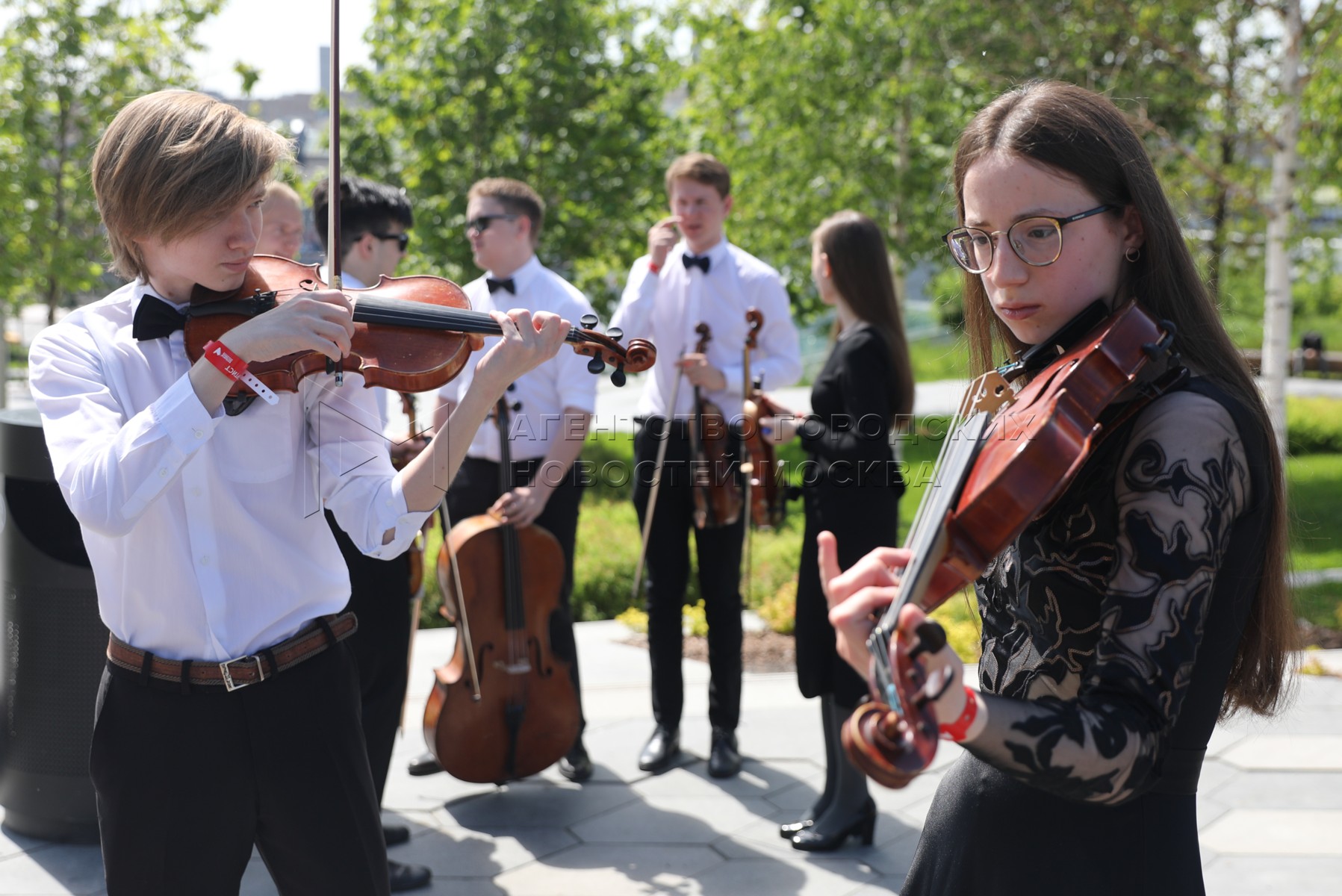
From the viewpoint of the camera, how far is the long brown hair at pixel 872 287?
3.79 m

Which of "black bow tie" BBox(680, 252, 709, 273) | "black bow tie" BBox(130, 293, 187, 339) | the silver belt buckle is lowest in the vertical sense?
the silver belt buckle

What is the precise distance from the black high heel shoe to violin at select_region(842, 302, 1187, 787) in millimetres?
2433

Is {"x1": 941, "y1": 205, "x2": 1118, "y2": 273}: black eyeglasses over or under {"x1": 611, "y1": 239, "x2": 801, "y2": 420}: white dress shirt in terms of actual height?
over

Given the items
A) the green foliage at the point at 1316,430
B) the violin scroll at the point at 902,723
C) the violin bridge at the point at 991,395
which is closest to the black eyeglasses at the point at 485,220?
the violin bridge at the point at 991,395

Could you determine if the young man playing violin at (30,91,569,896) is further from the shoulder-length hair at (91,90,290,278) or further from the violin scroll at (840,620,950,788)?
the violin scroll at (840,620,950,788)

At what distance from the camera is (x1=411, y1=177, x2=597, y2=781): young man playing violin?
4.23 m

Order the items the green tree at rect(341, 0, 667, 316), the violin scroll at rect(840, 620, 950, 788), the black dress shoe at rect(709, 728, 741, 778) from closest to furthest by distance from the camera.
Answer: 1. the violin scroll at rect(840, 620, 950, 788)
2. the black dress shoe at rect(709, 728, 741, 778)
3. the green tree at rect(341, 0, 667, 316)

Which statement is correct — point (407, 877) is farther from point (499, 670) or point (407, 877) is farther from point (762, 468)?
point (762, 468)

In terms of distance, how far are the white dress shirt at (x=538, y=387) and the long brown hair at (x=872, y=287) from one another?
985 mm

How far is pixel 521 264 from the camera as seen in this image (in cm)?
456

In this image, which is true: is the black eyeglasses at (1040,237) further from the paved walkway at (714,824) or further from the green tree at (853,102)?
the green tree at (853,102)

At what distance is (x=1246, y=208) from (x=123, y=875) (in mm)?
7648

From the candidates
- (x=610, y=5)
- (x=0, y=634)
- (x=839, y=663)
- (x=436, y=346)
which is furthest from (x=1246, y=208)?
(x=0, y=634)

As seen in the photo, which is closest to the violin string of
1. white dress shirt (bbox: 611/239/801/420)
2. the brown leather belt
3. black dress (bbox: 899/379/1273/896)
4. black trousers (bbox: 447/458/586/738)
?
the brown leather belt
